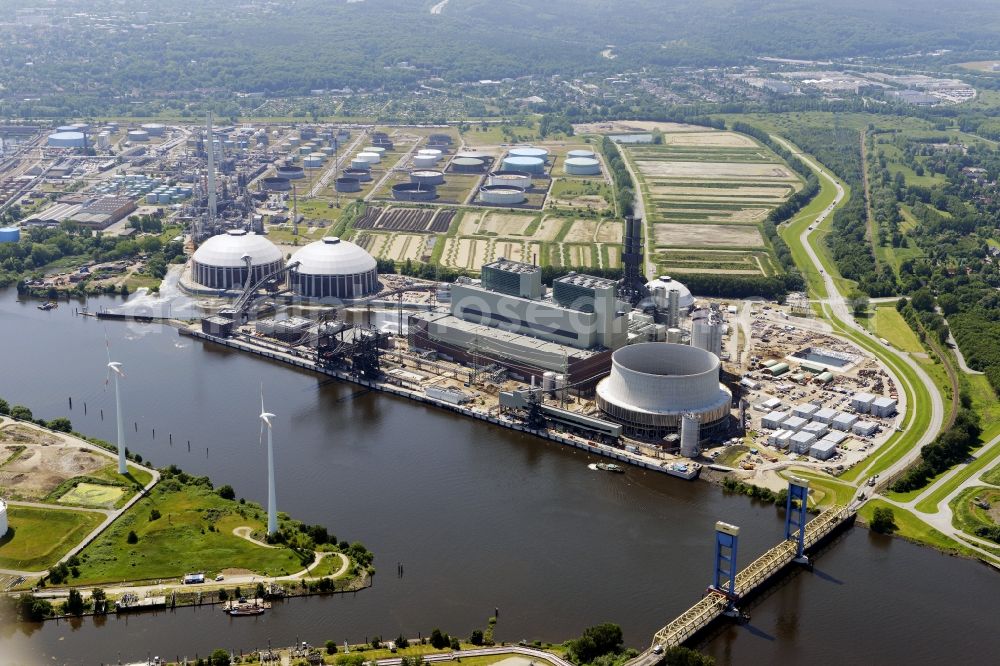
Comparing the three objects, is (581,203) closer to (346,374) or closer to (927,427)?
(346,374)

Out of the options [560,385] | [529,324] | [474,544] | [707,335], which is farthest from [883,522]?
[529,324]

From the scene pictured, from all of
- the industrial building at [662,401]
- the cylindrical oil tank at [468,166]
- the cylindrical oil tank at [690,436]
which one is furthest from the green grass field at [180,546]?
the cylindrical oil tank at [468,166]

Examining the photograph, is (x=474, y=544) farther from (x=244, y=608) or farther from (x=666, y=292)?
(x=666, y=292)

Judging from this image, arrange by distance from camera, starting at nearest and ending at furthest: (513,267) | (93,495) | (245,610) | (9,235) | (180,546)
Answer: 1. (245,610)
2. (180,546)
3. (93,495)
4. (513,267)
5. (9,235)

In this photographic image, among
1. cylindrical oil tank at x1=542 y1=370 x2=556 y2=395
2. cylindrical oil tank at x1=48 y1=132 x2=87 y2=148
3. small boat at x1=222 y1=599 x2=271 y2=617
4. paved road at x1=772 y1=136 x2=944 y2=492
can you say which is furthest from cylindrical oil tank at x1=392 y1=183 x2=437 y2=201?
small boat at x1=222 y1=599 x2=271 y2=617

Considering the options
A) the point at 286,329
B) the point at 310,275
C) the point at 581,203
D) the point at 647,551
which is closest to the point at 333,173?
the point at 581,203
